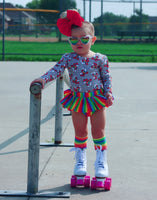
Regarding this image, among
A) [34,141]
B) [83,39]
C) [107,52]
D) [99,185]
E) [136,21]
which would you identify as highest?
[136,21]

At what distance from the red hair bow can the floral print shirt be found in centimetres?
20

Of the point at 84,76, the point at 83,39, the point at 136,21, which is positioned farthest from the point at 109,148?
the point at 136,21

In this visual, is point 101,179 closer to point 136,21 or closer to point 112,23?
point 112,23

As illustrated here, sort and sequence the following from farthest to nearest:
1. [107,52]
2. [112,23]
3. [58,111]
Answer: [112,23], [107,52], [58,111]

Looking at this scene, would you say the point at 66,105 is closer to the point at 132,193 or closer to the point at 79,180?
the point at 79,180

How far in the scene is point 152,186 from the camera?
3.64 meters

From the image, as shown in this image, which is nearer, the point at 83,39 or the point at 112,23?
the point at 83,39

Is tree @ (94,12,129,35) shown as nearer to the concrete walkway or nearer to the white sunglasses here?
the concrete walkway

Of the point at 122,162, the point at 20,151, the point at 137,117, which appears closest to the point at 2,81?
the point at 137,117

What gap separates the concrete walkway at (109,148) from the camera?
3.61m

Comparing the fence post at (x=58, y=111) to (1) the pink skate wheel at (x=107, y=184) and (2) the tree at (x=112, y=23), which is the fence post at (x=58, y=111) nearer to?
(1) the pink skate wheel at (x=107, y=184)

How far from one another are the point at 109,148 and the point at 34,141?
5.50 ft

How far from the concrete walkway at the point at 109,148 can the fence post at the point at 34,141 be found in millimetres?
167

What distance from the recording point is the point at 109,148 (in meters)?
4.79
